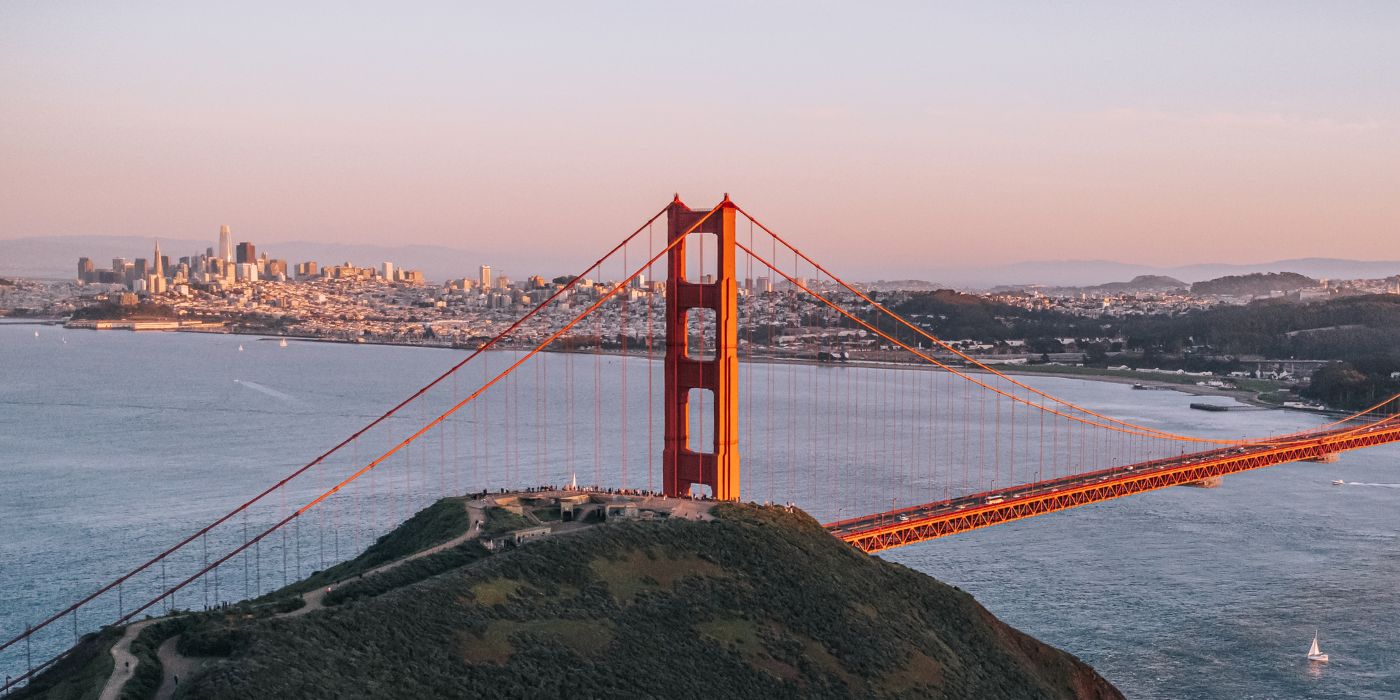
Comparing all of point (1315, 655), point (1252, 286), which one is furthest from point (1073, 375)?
point (1252, 286)

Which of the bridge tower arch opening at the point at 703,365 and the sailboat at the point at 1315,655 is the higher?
the bridge tower arch opening at the point at 703,365

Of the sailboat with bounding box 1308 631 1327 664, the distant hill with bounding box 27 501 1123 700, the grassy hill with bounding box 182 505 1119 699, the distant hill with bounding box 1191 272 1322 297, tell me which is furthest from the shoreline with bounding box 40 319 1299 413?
the distant hill with bounding box 1191 272 1322 297

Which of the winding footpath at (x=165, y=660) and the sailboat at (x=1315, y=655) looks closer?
the winding footpath at (x=165, y=660)

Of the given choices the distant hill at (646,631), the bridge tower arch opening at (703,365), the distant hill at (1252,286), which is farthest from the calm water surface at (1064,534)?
the distant hill at (1252,286)

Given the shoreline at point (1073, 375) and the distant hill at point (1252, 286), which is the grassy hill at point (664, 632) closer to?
the shoreline at point (1073, 375)

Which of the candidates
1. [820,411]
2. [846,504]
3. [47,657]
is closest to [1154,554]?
[846,504]

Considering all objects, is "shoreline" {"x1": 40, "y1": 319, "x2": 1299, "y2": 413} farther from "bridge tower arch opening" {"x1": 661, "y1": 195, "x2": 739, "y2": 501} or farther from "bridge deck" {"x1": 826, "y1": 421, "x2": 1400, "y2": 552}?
"bridge tower arch opening" {"x1": 661, "y1": 195, "x2": 739, "y2": 501}

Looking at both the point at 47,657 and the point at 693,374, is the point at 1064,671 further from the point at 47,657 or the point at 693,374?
the point at 47,657
